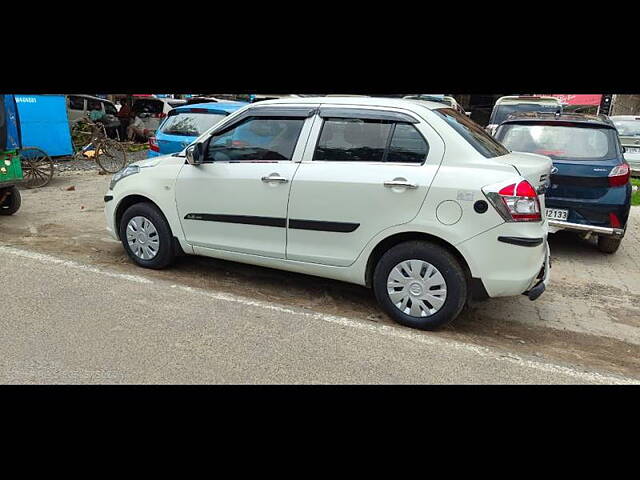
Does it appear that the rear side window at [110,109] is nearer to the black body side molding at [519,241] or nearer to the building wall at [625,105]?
the black body side molding at [519,241]

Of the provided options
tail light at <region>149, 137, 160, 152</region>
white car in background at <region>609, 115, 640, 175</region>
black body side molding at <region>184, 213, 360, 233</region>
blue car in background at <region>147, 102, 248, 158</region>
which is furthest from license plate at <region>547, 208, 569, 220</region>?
white car in background at <region>609, 115, 640, 175</region>

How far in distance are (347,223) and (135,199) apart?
7.74ft

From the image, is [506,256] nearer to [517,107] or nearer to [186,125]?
[186,125]

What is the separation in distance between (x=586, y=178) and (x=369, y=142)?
294 cm

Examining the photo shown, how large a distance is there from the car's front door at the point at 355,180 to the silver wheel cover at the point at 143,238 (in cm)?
154

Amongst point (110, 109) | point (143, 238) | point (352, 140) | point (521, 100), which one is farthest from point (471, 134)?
point (110, 109)

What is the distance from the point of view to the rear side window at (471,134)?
3686mm

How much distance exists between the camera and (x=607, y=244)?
5.76 meters

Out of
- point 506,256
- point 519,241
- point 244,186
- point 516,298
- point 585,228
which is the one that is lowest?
point 516,298

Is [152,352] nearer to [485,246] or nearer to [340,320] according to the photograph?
[340,320]

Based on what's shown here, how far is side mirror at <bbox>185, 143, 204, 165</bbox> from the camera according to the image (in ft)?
14.2

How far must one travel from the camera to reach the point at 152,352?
10.5ft

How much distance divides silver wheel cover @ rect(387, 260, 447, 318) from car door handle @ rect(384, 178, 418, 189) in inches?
22.9

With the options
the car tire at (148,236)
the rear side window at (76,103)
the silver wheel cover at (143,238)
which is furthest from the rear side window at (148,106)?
the silver wheel cover at (143,238)
